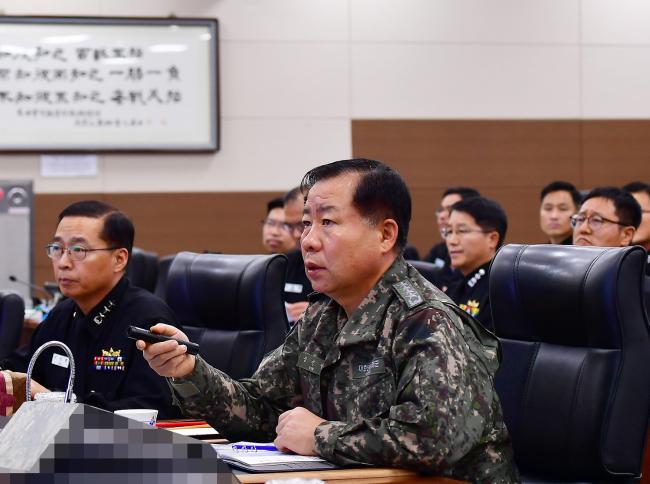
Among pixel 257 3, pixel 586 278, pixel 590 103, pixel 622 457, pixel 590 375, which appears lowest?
pixel 622 457

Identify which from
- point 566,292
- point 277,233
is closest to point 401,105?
point 277,233

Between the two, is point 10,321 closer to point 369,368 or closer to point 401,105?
point 369,368

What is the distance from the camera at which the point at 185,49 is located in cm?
621

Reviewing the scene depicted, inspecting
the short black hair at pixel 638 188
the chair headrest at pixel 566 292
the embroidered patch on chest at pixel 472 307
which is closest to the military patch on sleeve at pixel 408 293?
the chair headrest at pixel 566 292

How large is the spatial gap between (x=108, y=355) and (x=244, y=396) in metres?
0.94

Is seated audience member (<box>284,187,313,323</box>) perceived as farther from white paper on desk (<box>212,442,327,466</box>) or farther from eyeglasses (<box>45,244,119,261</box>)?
white paper on desk (<box>212,442,327,466</box>)

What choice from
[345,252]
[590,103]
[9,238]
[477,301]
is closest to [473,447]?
[345,252]

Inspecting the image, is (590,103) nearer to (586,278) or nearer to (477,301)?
(477,301)

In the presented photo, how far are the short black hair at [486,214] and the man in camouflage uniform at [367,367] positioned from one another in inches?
99.4

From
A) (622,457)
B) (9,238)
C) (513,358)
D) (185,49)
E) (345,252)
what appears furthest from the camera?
(185,49)

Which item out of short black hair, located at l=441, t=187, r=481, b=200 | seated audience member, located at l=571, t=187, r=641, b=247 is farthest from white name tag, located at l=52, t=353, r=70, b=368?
short black hair, located at l=441, t=187, r=481, b=200

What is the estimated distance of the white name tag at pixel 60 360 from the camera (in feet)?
9.73

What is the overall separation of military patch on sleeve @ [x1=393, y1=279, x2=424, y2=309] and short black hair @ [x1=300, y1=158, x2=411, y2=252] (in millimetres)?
87

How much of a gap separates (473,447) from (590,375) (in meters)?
0.48
